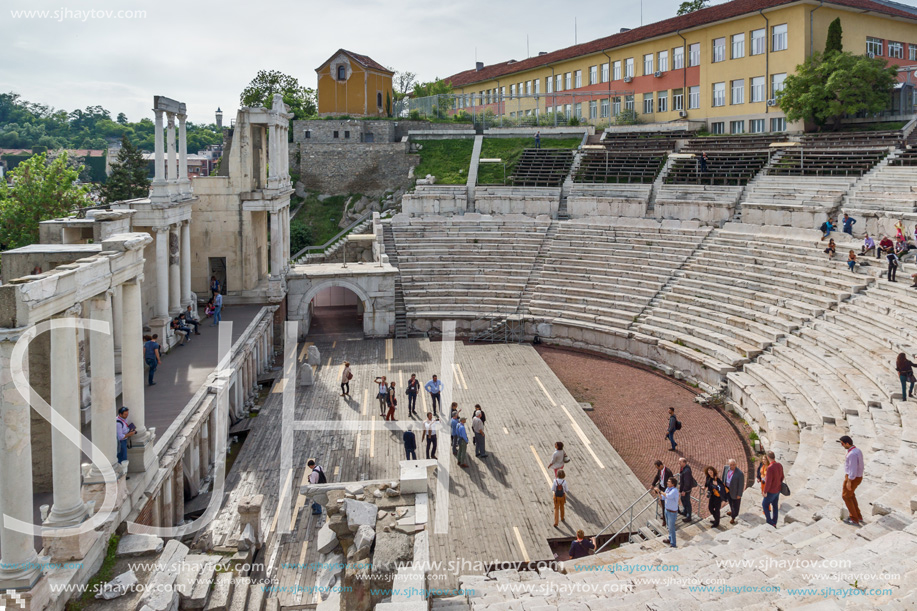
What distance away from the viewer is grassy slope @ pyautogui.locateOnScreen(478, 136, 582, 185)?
42844 millimetres

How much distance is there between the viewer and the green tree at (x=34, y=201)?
138 feet

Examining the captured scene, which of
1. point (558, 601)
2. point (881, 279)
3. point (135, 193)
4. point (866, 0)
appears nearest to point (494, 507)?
point (558, 601)

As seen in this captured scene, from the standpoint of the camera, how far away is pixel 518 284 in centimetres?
3288

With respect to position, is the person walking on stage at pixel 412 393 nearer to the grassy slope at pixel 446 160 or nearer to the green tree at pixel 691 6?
the grassy slope at pixel 446 160

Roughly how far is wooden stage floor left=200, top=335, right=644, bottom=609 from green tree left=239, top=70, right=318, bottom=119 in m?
43.9

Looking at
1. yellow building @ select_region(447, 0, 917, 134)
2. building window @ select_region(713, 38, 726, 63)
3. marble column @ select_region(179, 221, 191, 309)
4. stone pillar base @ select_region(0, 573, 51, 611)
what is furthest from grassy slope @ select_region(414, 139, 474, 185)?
stone pillar base @ select_region(0, 573, 51, 611)

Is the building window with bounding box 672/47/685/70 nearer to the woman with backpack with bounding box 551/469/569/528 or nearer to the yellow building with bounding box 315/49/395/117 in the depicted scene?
the yellow building with bounding box 315/49/395/117

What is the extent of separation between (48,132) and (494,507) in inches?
5452

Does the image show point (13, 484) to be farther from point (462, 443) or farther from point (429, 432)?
point (462, 443)

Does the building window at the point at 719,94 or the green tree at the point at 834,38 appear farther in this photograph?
the building window at the point at 719,94

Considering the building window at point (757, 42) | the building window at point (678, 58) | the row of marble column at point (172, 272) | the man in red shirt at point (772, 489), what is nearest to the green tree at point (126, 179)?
the row of marble column at point (172, 272)

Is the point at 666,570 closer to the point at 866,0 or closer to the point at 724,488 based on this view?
the point at 724,488

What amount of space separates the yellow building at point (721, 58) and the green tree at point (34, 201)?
29.0 m

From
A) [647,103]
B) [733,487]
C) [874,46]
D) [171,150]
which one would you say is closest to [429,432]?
[733,487]
